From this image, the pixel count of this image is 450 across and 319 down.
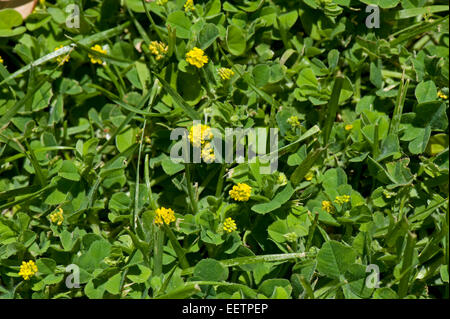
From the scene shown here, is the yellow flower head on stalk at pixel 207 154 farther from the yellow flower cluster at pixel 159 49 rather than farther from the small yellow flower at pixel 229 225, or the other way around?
the yellow flower cluster at pixel 159 49

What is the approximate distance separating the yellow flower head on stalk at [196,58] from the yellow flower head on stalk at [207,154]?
0.42m

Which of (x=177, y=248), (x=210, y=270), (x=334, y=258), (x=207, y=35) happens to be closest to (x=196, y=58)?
(x=207, y=35)

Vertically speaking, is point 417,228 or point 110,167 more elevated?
point 110,167

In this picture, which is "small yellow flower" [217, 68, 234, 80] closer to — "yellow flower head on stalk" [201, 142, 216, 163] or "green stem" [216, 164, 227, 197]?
A: "yellow flower head on stalk" [201, 142, 216, 163]

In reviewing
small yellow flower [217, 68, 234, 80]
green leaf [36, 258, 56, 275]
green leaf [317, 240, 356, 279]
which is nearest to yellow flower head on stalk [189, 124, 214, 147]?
small yellow flower [217, 68, 234, 80]

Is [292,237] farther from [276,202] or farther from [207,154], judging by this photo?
[207,154]

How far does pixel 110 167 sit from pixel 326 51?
1.33 m

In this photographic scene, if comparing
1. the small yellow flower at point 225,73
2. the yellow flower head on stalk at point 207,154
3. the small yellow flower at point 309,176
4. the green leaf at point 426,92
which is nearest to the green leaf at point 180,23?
the small yellow flower at point 225,73

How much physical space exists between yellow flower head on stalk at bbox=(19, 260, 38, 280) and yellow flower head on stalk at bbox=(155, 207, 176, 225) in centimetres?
62

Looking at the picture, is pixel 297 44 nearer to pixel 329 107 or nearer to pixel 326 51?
pixel 326 51

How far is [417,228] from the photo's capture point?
282 cm

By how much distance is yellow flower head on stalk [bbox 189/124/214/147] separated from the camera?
280 cm
